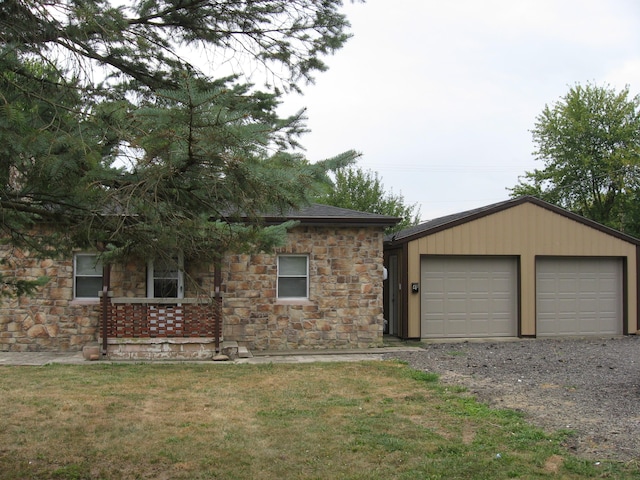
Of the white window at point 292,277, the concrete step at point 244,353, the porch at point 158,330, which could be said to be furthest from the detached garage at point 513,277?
the porch at point 158,330

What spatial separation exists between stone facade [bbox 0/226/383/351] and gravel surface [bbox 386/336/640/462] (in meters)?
1.46

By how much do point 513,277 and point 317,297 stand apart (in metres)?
5.04

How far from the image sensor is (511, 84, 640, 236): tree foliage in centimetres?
2759

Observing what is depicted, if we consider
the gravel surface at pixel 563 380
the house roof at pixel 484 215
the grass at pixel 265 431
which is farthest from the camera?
the house roof at pixel 484 215

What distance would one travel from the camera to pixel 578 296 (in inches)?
573

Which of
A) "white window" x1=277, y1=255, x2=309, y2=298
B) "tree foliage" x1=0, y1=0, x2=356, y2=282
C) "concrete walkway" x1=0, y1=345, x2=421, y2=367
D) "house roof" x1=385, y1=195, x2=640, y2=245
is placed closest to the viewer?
"tree foliage" x1=0, y1=0, x2=356, y2=282

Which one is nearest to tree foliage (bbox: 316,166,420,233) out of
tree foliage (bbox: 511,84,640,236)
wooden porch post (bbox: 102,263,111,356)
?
tree foliage (bbox: 511,84,640,236)

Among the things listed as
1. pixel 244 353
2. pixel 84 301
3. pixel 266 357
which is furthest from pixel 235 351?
pixel 84 301

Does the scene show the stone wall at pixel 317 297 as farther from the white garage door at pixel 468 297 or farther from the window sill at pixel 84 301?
the window sill at pixel 84 301

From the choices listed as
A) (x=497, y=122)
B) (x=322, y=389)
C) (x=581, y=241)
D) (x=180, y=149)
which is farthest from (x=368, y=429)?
(x=497, y=122)

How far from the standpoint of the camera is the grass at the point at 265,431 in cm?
502

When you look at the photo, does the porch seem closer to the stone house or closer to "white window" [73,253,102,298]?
the stone house

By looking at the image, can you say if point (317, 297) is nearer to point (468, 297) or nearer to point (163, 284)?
point (163, 284)

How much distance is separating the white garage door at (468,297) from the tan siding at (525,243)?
0.90 feet
